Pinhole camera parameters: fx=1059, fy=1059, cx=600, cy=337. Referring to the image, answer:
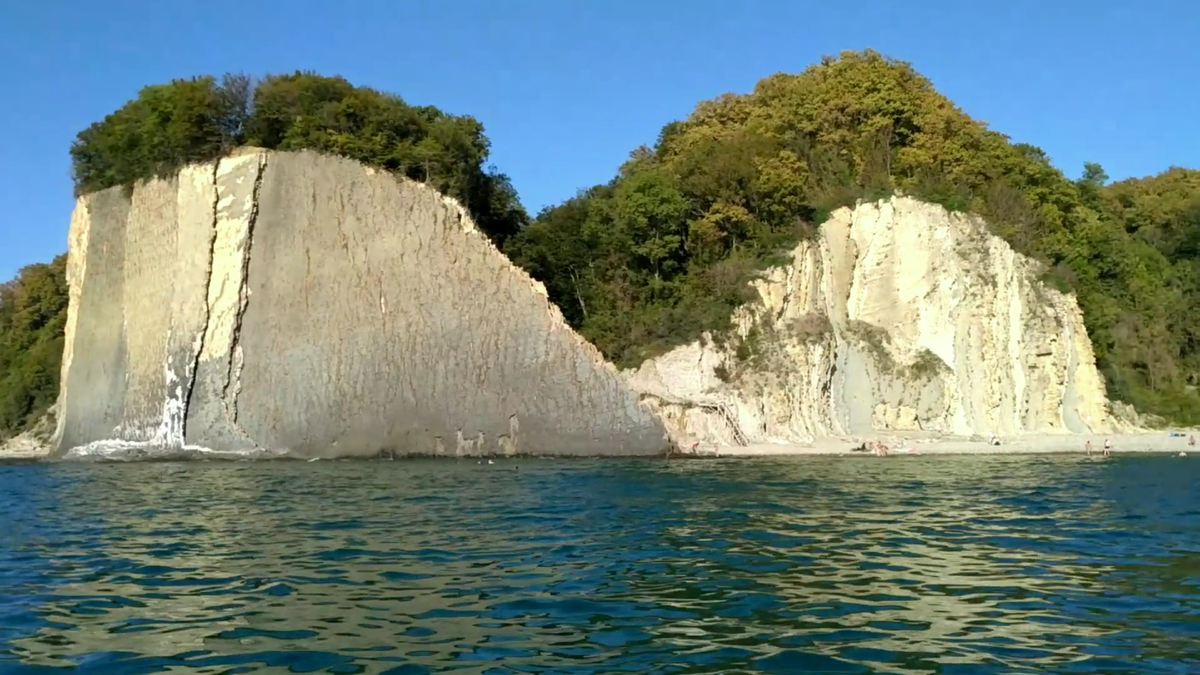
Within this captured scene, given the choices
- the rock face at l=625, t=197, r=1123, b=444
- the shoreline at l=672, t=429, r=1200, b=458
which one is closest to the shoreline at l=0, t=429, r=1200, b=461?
the shoreline at l=672, t=429, r=1200, b=458

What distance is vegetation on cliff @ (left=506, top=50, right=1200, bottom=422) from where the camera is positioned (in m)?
50.8

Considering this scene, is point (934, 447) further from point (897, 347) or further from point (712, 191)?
point (712, 191)

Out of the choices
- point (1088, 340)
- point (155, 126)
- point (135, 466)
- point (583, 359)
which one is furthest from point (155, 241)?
point (1088, 340)

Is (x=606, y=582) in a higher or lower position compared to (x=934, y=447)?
lower

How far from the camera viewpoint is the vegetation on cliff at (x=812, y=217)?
5075 centimetres

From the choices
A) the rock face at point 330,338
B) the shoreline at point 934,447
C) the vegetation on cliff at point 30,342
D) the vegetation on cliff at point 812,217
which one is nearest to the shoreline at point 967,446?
the shoreline at point 934,447

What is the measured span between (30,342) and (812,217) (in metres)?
47.8

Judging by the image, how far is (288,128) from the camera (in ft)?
150

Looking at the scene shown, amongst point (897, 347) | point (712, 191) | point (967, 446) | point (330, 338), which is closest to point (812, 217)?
point (712, 191)

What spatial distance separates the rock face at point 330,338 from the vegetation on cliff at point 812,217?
7.13m

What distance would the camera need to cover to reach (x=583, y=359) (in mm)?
41344

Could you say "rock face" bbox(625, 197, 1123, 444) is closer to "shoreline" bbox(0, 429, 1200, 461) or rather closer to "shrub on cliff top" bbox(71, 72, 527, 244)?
"shoreline" bbox(0, 429, 1200, 461)

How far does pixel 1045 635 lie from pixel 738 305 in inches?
1546

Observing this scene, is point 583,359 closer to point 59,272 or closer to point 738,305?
point 738,305
